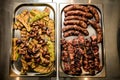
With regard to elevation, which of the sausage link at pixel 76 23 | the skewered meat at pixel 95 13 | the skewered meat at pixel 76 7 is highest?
the skewered meat at pixel 76 7

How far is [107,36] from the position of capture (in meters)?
1.84

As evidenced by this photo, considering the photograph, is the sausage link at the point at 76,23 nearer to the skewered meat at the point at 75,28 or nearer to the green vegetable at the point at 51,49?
the skewered meat at the point at 75,28

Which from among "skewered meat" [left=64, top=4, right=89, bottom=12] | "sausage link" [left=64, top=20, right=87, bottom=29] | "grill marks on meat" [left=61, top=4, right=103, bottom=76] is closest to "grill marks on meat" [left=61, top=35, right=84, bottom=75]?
"grill marks on meat" [left=61, top=4, right=103, bottom=76]

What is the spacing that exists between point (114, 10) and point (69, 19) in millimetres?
323

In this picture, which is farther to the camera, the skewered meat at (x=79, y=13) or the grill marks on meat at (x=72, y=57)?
the skewered meat at (x=79, y=13)

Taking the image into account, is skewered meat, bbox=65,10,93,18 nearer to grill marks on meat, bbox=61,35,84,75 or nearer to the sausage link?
the sausage link

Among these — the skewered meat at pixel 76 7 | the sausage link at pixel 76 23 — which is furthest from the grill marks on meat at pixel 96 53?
the skewered meat at pixel 76 7

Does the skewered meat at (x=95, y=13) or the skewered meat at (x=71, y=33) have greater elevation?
the skewered meat at (x=95, y=13)

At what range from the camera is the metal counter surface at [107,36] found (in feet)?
5.77

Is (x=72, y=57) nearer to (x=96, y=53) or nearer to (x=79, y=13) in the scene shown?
(x=96, y=53)

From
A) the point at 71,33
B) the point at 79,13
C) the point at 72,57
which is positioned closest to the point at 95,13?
the point at 79,13

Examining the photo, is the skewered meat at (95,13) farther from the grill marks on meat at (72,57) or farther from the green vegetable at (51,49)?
the green vegetable at (51,49)

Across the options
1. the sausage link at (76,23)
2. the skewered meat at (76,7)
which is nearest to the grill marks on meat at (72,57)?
the sausage link at (76,23)
